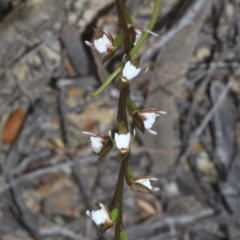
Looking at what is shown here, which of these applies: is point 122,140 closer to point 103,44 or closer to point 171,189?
point 103,44

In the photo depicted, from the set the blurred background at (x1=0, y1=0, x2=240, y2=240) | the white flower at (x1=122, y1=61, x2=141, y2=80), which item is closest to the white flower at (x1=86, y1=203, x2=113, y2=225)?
the white flower at (x1=122, y1=61, x2=141, y2=80)

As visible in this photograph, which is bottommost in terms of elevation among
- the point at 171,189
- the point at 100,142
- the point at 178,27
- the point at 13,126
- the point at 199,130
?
the point at 171,189

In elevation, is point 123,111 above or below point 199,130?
above

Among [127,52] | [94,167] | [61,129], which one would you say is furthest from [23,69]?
[127,52]

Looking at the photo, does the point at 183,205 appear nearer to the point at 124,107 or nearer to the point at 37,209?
the point at 37,209

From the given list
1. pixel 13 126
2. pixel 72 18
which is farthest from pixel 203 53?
pixel 13 126

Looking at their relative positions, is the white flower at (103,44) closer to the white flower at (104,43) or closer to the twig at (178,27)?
the white flower at (104,43)
